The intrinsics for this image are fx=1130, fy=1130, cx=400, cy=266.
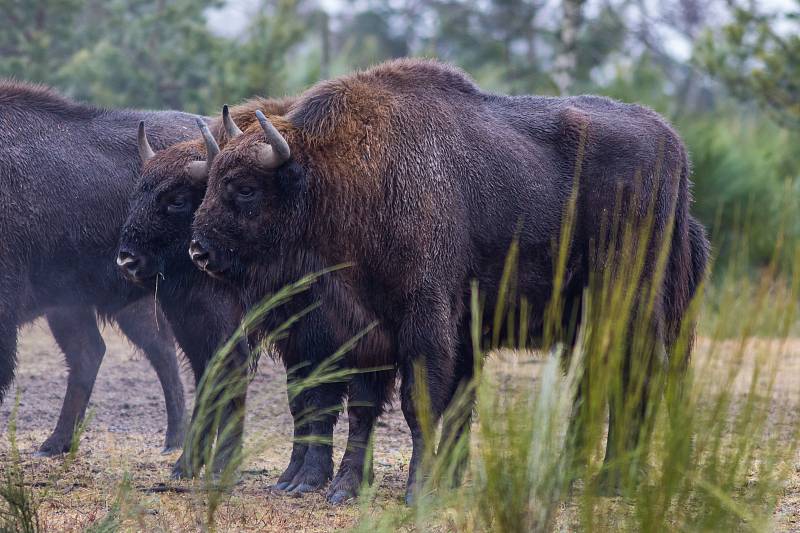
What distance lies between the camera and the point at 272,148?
5551mm

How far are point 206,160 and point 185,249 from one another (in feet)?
1.64

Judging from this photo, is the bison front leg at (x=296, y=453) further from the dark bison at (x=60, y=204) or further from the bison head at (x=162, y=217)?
the dark bison at (x=60, y=204)

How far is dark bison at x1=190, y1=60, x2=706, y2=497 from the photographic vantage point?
5.54m

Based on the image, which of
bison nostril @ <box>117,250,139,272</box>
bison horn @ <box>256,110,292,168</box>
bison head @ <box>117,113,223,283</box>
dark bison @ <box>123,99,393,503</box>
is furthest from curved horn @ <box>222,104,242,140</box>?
bison nostril @ <box>117,250,139,272</box>

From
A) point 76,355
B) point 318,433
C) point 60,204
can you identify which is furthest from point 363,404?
point 76,355

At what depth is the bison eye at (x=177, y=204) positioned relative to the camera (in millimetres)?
6141

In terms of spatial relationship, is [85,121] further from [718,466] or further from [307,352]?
[718,466]

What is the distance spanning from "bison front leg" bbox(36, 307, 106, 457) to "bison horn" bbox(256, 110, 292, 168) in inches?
87.4

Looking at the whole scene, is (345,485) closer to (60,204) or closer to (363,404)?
(363,404)

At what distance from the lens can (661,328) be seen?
5945 mm

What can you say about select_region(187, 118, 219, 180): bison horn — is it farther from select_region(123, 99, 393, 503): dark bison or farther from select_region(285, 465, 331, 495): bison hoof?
select_region(285, 465, 331, 495): bison hoof

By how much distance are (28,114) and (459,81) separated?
256 cm

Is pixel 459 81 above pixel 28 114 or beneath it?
above

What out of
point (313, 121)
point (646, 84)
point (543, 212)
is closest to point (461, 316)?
point (543, 212)
